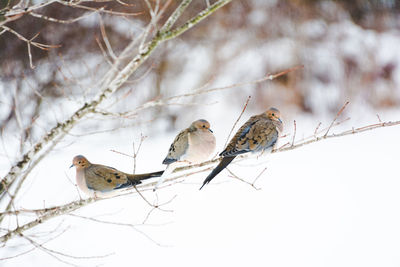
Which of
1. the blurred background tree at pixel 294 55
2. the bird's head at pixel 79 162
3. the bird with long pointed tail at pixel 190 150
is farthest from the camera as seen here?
the blurred background tree at pixel 294 55

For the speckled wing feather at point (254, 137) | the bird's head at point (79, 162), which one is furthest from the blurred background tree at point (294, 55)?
the speckled wing feather at point (254, 137)

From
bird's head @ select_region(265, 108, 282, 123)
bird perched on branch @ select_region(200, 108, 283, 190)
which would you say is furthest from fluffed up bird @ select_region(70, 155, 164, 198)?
bird's head @ select_region(265, 108, 282, 123)

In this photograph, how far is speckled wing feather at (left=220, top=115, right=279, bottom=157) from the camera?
4188 mm

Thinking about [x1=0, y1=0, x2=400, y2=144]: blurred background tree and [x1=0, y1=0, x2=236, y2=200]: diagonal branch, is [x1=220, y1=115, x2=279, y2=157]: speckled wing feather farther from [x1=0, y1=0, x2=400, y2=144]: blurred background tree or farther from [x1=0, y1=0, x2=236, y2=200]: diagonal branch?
[x1=0, y1=0, x2=400, y2=144]: blurred background tree

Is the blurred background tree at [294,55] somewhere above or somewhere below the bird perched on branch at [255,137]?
above

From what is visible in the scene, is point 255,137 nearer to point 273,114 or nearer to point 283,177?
point 273,114

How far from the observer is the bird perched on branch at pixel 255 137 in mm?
4055

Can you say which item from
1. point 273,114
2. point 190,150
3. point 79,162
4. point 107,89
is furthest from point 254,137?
point 79,162

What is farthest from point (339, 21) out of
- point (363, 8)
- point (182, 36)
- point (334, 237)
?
point (334, 237)

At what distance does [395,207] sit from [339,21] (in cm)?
417

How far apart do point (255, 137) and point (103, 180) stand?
1343 millimetres

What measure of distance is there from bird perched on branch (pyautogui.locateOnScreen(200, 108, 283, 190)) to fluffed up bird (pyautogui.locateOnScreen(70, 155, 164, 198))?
58 centimetres

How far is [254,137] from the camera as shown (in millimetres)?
4309

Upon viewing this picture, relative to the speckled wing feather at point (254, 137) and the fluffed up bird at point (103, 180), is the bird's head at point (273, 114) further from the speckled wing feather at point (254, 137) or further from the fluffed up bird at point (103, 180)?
the fluffed up bird at point (103, 180)
